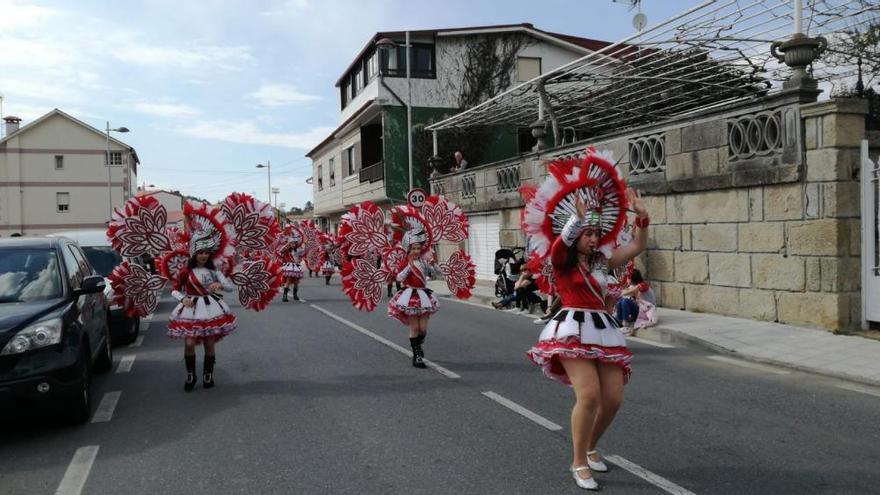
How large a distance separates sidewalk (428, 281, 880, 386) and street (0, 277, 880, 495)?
0.97 feet

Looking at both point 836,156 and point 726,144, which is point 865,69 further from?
point 836,156

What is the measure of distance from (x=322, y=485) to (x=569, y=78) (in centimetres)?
1448

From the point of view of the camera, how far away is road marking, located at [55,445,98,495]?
4.46 meters

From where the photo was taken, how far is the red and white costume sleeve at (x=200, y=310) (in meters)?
7.13

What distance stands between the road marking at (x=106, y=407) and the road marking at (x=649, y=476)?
4472mm

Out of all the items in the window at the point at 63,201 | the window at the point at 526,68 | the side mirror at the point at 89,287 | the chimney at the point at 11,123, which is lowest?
the side mirror at the point at 89,287

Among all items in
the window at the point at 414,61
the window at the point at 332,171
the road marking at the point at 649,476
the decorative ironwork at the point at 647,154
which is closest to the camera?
the road marking at the point at 649,476

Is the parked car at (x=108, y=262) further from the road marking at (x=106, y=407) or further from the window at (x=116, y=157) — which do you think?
the window at (x=116, y=157)

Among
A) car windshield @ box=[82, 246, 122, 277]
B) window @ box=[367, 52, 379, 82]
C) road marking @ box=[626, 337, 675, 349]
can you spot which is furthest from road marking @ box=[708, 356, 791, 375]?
window @ box=[367, 52, 379, 82]

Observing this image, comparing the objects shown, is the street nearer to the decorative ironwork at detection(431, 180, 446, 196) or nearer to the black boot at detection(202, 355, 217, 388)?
the black boot at detection(202, 355, 217, 388)

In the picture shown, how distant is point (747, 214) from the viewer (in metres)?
11.3

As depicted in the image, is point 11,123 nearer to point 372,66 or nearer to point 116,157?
point 116,157

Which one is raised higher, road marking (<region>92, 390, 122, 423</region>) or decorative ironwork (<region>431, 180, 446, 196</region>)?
decorative ironwork (<region>431, 180, 446, 196</region>)

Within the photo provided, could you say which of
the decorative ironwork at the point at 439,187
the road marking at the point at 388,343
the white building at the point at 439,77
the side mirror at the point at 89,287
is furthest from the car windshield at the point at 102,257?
the white building at the point at 439,77
